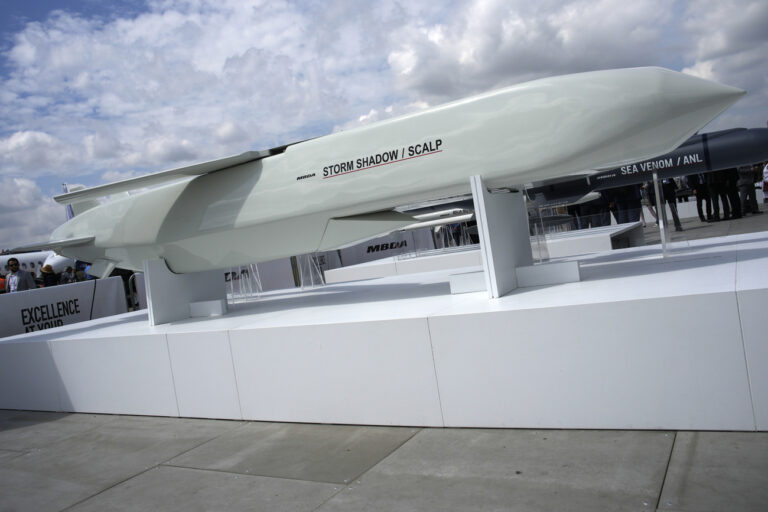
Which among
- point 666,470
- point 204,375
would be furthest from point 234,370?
point 666,470

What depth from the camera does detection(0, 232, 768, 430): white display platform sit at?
8.60ft

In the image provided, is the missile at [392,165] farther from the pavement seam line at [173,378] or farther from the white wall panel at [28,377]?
the white wall panel at [28,377]

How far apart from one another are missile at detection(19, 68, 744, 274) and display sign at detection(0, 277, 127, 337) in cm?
375

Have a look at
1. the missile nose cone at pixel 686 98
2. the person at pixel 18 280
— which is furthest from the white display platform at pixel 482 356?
the person at pixel 18 280

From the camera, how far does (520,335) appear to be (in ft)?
9.97

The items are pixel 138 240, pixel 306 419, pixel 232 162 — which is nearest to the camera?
pixel 306 419

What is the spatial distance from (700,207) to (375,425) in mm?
9039

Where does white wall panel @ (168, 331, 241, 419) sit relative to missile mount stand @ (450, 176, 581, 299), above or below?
below

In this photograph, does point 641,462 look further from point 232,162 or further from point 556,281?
point 232,162

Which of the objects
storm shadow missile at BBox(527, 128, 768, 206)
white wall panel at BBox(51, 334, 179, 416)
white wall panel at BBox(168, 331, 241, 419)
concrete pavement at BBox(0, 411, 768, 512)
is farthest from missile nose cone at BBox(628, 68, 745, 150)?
storm shadow missile at BBox(527, 128, 768, 206)

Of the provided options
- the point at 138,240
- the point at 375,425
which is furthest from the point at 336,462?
the point at 138,240

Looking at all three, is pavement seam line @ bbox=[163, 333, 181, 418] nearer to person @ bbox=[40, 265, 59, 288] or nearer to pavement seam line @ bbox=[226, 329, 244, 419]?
pavement seam line @ bbox=[226, 329, 244, 419]

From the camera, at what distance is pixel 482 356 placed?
3168 mm

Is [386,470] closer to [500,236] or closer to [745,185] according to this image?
[500,236]
